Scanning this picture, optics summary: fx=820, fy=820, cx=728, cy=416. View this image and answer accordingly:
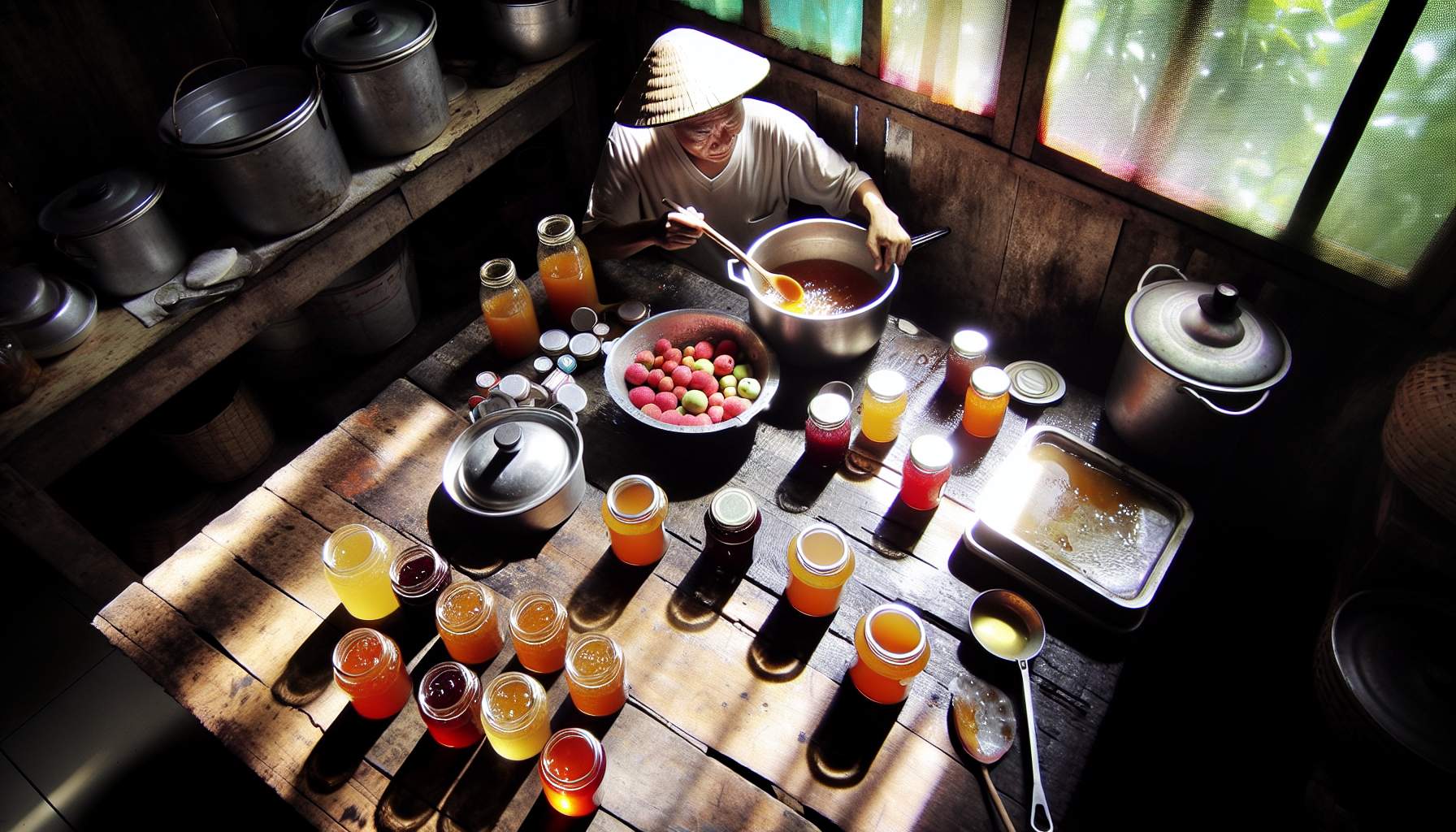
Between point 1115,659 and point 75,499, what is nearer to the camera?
point 1115,659

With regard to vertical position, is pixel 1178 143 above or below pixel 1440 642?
above

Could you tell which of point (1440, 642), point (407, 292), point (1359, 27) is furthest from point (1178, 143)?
point (407, 292)

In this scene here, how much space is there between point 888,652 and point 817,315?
4.00 feet

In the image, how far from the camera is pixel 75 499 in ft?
13.5

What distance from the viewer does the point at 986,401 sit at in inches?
103

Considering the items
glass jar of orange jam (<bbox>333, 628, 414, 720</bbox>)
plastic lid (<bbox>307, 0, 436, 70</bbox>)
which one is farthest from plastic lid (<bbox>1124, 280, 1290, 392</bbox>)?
plastic lid (<bbox>307, 0, 436, 70</bbox>)

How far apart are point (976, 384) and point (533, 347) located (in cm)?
159

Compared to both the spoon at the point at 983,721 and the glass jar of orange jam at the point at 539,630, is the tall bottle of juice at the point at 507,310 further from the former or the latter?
the spoon at the point at 983,721

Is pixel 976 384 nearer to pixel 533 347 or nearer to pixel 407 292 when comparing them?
pixel 533 347

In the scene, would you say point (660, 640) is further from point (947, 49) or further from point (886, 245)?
point (947, 49)

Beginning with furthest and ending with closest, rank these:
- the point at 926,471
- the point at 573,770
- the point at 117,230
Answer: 1. the point at 117,230
2. the point at 926,471
3. the point at 573,770

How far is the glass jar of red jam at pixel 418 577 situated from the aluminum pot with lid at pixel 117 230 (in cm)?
168

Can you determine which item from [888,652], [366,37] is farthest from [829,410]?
[366,37]

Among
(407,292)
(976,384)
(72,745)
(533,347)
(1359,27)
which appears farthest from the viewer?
(407,292)
